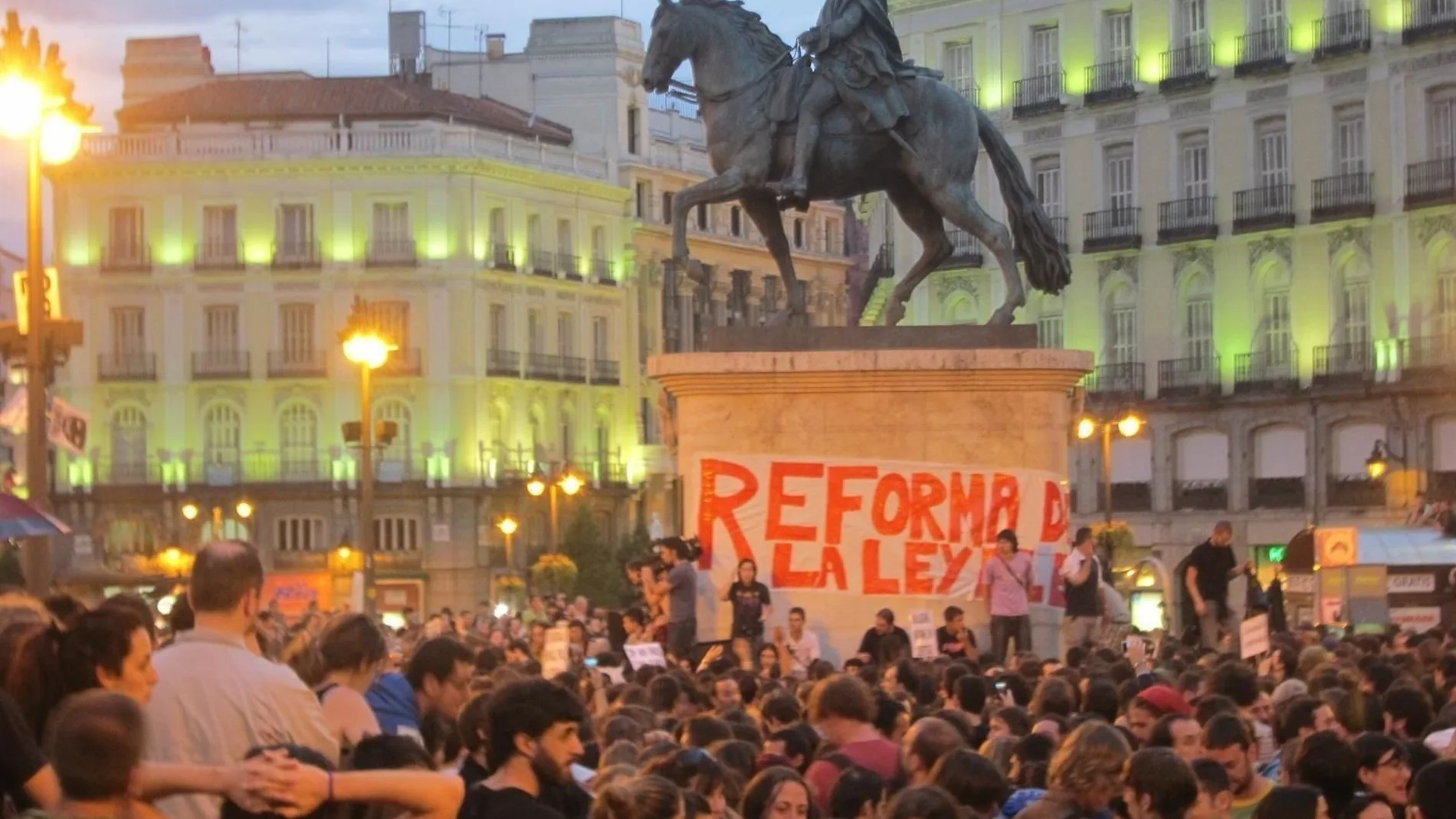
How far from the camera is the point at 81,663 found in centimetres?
789

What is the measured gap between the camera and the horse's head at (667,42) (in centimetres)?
2202

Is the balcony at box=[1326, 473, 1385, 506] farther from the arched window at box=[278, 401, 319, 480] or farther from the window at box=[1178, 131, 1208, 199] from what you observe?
the arched window at box=[278, 401, 319, 480]

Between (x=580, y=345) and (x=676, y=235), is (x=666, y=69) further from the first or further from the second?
(x=580, y=345)

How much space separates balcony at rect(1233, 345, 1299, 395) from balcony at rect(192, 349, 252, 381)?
33.2 metres

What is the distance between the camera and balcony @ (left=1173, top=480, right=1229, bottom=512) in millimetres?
63781


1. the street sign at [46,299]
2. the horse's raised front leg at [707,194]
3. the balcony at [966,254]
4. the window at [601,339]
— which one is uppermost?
the balcony at [966,254]

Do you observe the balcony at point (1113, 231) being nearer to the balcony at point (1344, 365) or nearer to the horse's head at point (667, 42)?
the balcony at point (1344, 365)

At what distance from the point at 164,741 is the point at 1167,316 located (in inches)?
2307

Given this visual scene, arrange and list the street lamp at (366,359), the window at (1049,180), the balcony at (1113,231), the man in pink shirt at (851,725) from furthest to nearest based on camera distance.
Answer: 1. the window at (1049,180)
2. the balcony at (1113,231)
3. the street lamp at (366,359)
4. the man in pink shirt at (851,725)

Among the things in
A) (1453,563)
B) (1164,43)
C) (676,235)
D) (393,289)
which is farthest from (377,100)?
(676,235)

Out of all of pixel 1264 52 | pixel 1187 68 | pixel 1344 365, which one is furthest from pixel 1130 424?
pixel 1187 68

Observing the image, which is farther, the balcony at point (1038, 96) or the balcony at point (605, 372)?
the balcony at point (605, 372)

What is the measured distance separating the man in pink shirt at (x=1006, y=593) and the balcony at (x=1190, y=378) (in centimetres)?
4285

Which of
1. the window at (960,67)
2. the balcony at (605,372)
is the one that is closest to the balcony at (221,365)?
the balcony at (605,372)
